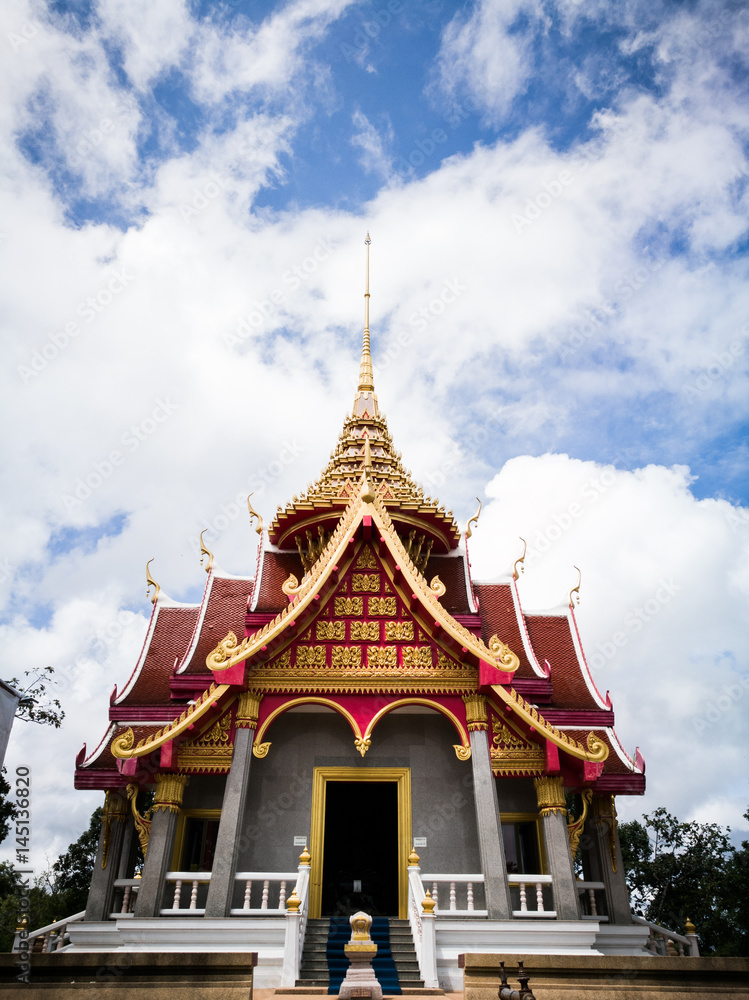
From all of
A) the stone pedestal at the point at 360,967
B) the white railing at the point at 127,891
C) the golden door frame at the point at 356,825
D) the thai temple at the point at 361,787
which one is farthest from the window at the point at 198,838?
the stone pedestal at the point at 360,967

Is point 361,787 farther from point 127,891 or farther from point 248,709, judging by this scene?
point 127,891

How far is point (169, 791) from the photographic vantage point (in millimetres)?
11031

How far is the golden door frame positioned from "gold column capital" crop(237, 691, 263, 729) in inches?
69.8

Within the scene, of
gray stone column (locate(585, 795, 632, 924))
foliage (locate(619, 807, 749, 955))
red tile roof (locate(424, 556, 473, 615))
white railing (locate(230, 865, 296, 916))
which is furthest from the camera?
foliage (locate(619, 807, 749, 955))

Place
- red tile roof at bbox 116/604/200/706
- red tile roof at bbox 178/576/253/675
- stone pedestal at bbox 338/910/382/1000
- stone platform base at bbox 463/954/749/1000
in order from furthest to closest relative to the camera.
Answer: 1. red tile roof at bbox 178/576/253/675
2. red tile roof at bbox 116/604/200/706
3. stone pedestal at bbox 338/910/382/1000
4. stone platform base at bbox 463/954/749/1000

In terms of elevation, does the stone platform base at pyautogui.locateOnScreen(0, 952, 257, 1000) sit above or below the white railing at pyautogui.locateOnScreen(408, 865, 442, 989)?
below

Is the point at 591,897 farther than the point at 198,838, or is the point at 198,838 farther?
the point at 198,838

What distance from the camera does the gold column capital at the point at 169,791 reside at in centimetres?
1093

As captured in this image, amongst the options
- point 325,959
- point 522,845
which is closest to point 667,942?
point 522,845

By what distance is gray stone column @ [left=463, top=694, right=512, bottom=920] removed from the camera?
1016cm

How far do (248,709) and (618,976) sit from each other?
Result: 21.8ft

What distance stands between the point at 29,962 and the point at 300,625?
677 cm

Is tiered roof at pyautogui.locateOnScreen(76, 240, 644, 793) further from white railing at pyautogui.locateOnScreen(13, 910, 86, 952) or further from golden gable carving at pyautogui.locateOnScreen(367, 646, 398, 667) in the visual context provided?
white railing at pyautogui.locateOnScreen(13, 910, 86, 952)

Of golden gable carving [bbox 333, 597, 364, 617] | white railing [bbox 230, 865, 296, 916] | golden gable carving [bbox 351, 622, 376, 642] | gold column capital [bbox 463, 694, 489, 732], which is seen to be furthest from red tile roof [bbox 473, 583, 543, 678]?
white railing [bbox 230, 865, 296, 916]
